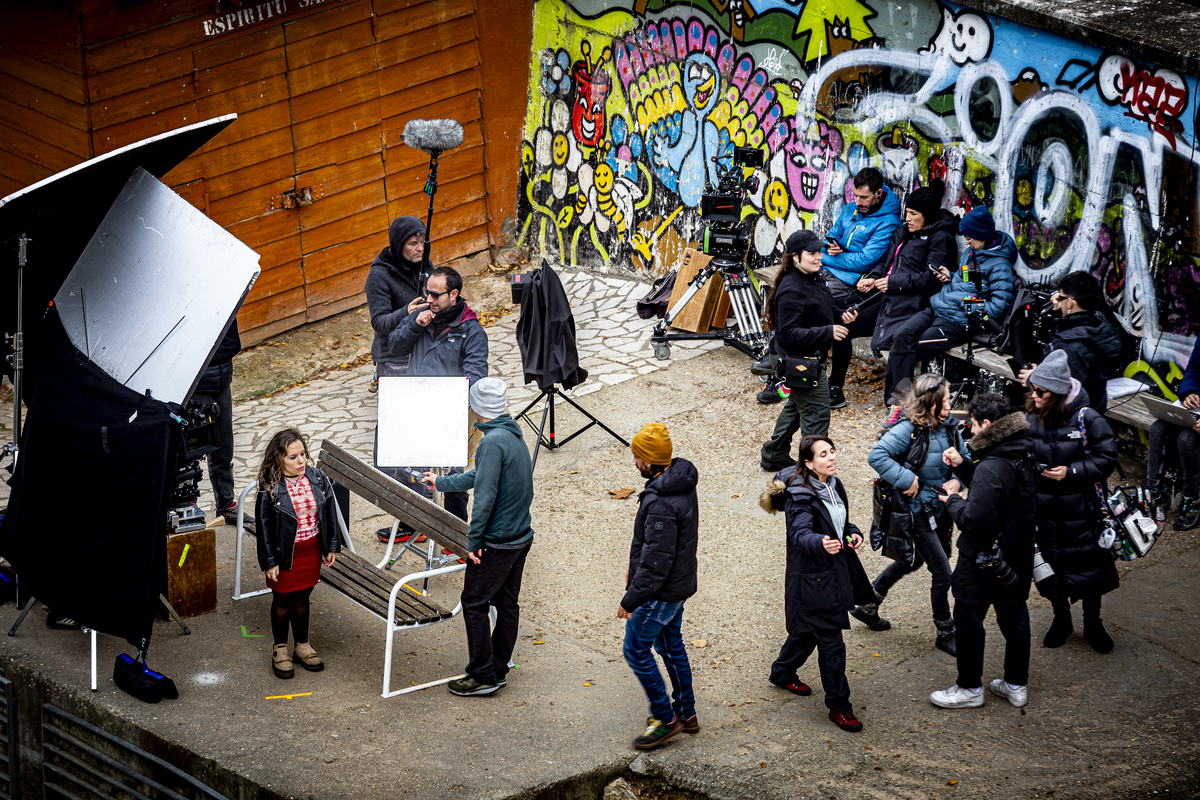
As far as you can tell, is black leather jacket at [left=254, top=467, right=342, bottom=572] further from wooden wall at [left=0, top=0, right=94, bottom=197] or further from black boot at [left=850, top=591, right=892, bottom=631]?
wooden wall at [left=0, top=0, right=94, bottom=197]

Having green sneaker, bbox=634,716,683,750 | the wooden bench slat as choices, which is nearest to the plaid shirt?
the wooden bench slat

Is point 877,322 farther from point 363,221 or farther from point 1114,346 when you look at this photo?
point 363,221

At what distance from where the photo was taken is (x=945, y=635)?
6.63 m

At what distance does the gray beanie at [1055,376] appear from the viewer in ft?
20.7

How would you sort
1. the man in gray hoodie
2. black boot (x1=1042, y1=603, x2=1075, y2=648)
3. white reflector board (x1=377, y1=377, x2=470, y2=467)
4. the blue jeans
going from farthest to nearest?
white reflector board (x1=377, y1=377, x2=470, y2=467) < black boot (x1=1042, y1=603, x2=1075, y2=648) < the man in gray hoodie < the blue jeans

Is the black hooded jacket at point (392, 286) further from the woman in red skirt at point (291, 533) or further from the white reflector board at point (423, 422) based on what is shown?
the woman in red skirt at point (291, 533)

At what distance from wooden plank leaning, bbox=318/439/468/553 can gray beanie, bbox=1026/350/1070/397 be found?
128 inches

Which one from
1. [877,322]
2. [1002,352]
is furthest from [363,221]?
[1002,352]

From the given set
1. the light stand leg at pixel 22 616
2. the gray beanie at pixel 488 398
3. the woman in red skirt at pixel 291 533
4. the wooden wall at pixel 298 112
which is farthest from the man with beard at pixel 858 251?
the light stand leg at pixel 22 616

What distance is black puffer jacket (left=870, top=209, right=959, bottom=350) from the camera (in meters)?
9.35

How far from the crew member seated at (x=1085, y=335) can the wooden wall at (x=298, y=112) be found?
7523 millimetres

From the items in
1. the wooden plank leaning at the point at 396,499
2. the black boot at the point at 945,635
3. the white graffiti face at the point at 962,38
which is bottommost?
the black boot at the point at 945,635

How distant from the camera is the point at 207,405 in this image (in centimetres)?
723

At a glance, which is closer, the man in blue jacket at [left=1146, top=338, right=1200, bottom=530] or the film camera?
the film camera
